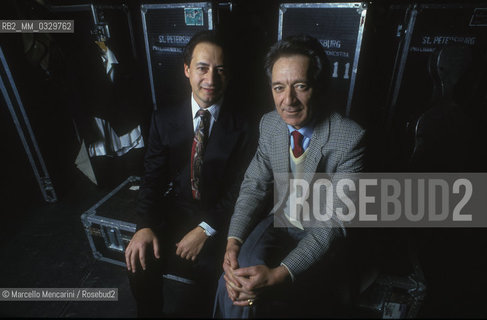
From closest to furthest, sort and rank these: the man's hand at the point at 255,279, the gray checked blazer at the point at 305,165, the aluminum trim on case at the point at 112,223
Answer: the man's hand at the point at 255,279 → the gray checked blazer at the point at 305,165 → the aluminum trim on case at the point at 112,223

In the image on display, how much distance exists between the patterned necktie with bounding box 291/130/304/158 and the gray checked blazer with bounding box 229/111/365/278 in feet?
0.15

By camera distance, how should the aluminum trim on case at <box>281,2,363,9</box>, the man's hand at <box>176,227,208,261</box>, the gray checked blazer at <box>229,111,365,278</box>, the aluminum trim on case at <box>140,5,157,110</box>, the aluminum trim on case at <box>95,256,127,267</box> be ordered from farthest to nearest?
the aluminum trim on case at <box>140,5,157,110</box> → the aluminum trim on case at <box>281,2,363,9</box> → the aluminum trim on case at <box>95,256,127,267</box> → the man's hand at <box>176,227,208,261</box> → the gray checked blazer at <box>229,111,365,278</box>

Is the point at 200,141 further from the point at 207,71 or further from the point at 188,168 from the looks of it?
the point at 207,71

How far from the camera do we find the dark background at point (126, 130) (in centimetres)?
204

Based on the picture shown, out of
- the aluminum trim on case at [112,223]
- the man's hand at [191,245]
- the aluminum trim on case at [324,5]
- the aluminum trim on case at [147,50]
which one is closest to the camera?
the man's hand at [191,245]

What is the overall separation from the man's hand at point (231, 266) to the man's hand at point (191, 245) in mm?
245

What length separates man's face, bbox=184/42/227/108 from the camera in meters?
1.71

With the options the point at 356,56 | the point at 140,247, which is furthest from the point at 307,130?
the point at 356,56

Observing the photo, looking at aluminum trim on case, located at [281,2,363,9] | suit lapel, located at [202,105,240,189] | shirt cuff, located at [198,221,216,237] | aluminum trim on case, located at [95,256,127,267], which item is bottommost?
aluminum trim on case, located at [95,256,127,267]

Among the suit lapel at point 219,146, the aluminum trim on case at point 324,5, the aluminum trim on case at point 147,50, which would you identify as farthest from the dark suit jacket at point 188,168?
the aluminum trim on case at point 147,50

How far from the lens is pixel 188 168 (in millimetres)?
1937

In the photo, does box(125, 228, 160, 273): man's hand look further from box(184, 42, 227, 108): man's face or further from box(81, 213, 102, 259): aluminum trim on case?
box(184, 42, 227, 108): man's face

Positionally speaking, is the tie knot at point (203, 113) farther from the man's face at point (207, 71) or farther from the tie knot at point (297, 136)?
the tie knot at point (297, 136)

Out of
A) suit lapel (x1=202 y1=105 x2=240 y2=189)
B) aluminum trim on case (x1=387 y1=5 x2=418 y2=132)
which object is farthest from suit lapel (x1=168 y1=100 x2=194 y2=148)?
aluminum trim on case (x1=387 y1=5 x2=418 y2=132)
